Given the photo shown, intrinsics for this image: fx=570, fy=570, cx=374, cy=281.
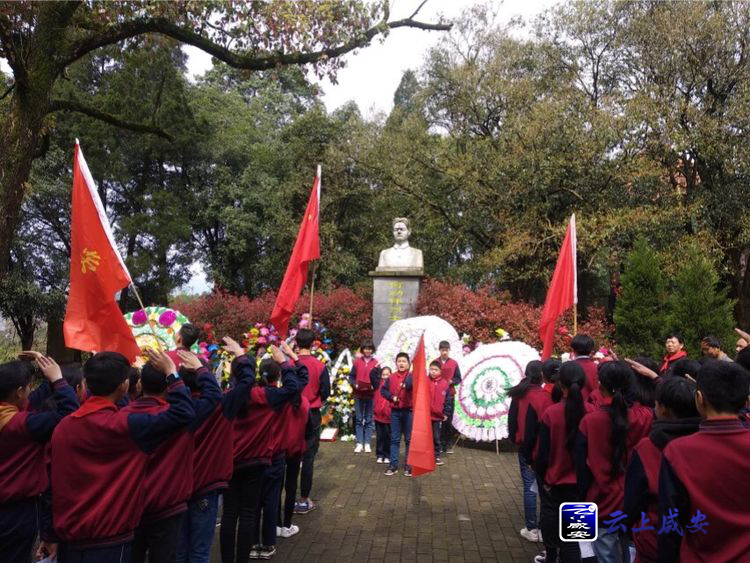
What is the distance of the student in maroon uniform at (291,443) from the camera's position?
185 inches

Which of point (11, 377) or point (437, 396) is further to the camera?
point (437, 396)

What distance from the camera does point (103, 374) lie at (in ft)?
9.45

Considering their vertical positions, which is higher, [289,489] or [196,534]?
[196,534]

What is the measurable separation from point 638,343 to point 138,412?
1159cm

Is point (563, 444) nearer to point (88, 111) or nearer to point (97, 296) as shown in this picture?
point (97, 296)

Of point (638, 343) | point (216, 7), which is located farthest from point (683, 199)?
point (216, 7)

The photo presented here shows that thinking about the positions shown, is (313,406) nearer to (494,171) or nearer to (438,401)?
(438,401)

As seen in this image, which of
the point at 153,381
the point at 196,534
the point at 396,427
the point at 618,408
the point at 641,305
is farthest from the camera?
the point at 641,305

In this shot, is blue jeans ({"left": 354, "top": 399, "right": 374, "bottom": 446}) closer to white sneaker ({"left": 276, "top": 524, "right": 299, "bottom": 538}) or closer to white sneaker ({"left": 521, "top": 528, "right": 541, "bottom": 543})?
white sneaker ({"left": 276, "top": 524, "right": 299, "bottom": 538})

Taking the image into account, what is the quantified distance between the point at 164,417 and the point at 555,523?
2949 millimetres

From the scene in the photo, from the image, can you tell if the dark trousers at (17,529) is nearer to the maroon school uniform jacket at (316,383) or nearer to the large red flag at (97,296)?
the large red flag at (97,296)

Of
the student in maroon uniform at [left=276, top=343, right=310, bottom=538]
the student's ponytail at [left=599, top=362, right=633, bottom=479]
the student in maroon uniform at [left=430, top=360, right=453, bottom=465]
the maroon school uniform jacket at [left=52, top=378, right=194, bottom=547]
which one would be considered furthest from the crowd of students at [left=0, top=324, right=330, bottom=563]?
the student in maroon uniform at [left=430, top=360, right=453, bottom=465]

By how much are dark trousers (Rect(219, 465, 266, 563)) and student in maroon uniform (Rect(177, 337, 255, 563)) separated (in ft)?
1.41

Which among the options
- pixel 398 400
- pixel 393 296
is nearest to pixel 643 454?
pixel 398 400
